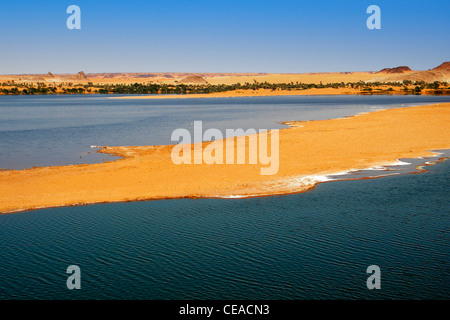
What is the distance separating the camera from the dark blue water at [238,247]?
1152 cm

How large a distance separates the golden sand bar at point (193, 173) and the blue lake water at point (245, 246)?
1.07m

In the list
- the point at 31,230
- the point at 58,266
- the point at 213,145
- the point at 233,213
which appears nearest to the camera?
the point at 58,266

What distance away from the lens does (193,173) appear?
23688 millimetres

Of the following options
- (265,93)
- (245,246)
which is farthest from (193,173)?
(265,93)

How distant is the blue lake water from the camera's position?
11.5 m

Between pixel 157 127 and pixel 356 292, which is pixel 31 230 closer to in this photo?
pixel 356 292

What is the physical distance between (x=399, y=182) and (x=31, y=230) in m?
16.1

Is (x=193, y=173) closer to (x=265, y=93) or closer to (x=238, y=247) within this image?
(x=238, y=247)

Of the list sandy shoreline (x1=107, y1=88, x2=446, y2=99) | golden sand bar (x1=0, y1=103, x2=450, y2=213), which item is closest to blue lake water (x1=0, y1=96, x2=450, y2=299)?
golden sand bar (x1=0, y1=103, x2=450, y2=213)

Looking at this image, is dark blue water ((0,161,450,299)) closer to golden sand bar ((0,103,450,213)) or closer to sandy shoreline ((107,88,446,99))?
golden sand bar ((0,103,450,213))

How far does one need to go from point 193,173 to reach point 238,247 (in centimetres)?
1008

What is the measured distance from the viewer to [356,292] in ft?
36.8

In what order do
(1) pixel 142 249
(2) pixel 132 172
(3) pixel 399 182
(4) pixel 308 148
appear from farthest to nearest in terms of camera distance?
1. (4) pixel 308 148
2. (2) pixel 132 172
3. (3) pixel 399 182
4. (1) pixel 142 249
